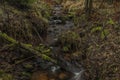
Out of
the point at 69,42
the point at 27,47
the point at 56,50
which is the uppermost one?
the point at 27,47

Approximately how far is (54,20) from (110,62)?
21.7 ft

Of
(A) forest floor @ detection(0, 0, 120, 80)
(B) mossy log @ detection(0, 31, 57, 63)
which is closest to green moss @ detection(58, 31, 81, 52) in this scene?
(A) forest floor @ detection(0, 0, 120, 80)

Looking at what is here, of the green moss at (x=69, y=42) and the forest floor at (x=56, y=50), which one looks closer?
the forest floor at (x=56, y=50)

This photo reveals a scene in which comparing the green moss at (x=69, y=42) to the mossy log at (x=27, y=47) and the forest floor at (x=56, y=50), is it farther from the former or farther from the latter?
the mossy log at (x=27, y=47)

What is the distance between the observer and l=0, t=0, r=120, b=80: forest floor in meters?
7.77

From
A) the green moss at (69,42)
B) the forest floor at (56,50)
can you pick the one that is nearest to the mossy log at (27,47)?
the forest floor at (56,50)

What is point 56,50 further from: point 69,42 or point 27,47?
point 27,47

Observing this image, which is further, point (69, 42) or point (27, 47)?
point (69, 42)

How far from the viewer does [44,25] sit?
451 inches

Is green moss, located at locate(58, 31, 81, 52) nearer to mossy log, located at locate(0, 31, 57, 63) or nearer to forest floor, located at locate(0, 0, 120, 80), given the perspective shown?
forest floor, located at locate(0, 0, 120, 80)

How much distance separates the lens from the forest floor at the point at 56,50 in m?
7.77

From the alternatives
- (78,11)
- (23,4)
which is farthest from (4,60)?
(78,11)

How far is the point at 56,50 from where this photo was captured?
32.2 feet

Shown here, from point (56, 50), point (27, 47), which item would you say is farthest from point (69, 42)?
point (27, 47)
